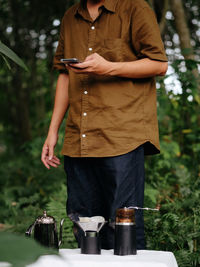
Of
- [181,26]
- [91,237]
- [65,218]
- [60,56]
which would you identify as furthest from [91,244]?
[181,26]

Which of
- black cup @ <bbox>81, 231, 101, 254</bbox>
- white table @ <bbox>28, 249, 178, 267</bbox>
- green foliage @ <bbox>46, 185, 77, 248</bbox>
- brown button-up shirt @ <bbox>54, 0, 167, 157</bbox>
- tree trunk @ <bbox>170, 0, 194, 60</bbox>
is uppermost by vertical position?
tree trunk @ <bbox>170, 0, 194, 60</bbox>

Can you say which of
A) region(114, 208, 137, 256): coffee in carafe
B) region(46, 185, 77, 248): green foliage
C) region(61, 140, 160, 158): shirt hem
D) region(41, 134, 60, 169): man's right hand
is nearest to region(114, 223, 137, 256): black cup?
region(114, 208, 137, 256): coffee in carafe

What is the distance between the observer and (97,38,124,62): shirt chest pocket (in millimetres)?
2285

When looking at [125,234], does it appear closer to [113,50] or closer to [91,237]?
[91,237]

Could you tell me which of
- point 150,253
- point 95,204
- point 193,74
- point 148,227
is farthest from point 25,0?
point 150,253

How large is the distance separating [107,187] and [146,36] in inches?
31.5

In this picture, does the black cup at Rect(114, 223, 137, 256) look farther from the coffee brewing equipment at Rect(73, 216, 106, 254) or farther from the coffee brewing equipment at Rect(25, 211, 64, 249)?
the coffee brewing equipment at Rect(25, 211, 64, 249)

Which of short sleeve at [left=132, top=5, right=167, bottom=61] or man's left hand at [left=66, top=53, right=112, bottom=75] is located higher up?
short sleeve at [left=132, top=5, right=167, bottom=61]

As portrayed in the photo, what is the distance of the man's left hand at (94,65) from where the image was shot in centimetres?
205

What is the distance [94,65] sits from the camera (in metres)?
2.06

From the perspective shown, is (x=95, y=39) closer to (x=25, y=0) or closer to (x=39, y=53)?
(x=25, y=0)

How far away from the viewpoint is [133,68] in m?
2.17

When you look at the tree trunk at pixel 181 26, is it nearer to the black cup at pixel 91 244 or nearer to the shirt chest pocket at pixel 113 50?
the shirt chest pocket at pixel 113 50

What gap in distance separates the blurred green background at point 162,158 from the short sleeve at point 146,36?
675 mm
